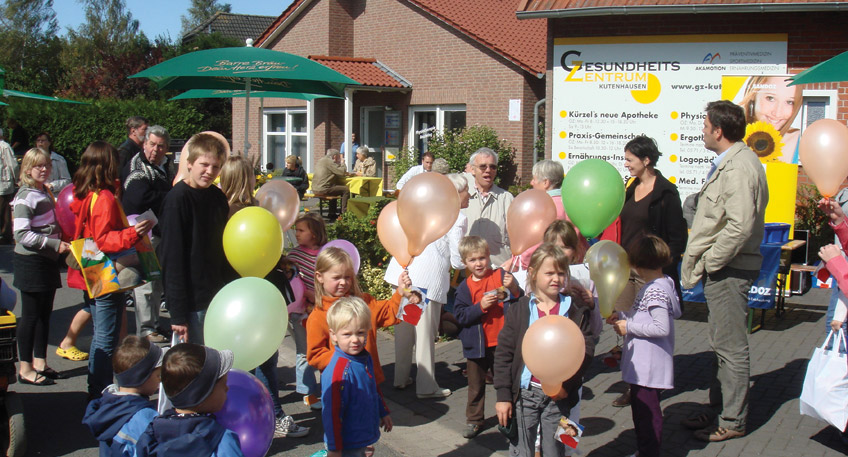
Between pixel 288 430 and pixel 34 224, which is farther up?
pixel 34 224

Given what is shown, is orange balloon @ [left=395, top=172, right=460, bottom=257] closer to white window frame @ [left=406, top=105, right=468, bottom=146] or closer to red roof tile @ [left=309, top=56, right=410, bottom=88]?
white window frame @ [left=406, top=105, right=468, bottom=146]

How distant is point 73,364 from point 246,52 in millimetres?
3665

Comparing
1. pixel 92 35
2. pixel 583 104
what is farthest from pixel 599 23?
pixel 92 35

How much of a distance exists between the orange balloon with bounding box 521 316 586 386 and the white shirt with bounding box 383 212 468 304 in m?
1.88

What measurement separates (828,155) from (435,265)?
9.21 ft

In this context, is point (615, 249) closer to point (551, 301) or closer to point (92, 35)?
point (551, 301)

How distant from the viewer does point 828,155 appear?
4594 millimetres

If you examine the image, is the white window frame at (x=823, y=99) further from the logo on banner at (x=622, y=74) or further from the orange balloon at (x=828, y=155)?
the orange balloon at (x=828, y=155)

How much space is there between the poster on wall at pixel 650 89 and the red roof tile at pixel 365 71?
803 cm

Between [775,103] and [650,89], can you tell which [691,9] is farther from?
[775,103]

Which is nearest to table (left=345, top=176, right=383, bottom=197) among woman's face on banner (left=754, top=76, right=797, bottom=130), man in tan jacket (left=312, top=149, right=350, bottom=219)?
man in tan jacket (left=312, top=149, right=350, bottom=219)

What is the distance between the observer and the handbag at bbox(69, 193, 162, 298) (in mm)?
4730

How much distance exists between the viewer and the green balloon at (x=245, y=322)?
3.41 metres

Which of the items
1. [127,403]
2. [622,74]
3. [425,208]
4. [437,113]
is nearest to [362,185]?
[437,113]
